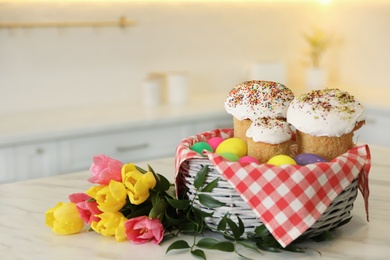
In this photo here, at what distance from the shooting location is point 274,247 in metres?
1.26

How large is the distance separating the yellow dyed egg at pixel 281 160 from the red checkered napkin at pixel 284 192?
0.04 m

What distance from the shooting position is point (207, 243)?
1258 mm

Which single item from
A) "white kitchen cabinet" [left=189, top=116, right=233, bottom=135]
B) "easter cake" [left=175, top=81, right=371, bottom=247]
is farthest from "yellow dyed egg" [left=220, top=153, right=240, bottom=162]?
"white kitchen cabinet" [left=189, top=116, right=233, bottom=135]

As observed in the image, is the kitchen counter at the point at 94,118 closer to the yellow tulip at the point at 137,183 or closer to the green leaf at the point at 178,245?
the yellow tulip at the point at 137,183

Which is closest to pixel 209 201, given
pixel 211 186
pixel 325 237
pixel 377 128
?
pixel 211 186

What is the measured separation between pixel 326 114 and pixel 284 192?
20cm

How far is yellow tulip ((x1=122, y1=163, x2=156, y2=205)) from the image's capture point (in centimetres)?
129

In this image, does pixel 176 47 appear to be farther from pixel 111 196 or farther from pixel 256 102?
pixel 111 196

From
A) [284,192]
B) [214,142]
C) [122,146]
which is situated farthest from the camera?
[122,146]

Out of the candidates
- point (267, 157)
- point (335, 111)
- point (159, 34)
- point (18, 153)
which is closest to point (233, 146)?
point (267, 157)

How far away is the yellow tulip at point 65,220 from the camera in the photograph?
1.33 metres

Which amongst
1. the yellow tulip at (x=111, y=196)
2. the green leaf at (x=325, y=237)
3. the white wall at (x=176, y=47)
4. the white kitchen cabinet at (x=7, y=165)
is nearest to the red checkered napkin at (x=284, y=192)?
the green leaf at (x=325, y=237)

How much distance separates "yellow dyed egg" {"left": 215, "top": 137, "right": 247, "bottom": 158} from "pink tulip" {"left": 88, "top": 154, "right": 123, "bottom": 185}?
219mm

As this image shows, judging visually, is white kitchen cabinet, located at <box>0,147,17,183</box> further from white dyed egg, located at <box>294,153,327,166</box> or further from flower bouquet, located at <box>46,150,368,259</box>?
white dyed egg, located at <box>294,153,327,166</box>
